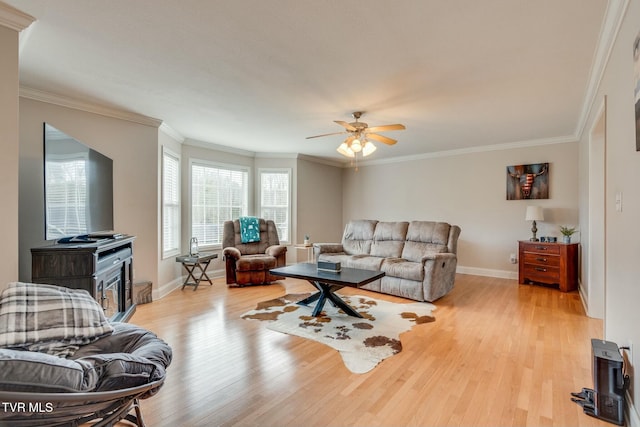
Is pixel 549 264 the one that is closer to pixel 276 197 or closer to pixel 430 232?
pixel 430 232

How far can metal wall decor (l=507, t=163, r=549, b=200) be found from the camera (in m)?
5.20

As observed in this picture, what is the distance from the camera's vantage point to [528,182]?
210 inches

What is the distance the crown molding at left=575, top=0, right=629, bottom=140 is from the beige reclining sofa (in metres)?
2.31

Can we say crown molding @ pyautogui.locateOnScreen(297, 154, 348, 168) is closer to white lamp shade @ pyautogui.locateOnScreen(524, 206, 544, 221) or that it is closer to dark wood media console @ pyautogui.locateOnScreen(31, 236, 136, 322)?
white lamp shade @ pyautogui.locateOnScreen(524, 206, 544, 221)

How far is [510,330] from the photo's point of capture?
313 cm

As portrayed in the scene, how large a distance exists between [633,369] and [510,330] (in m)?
1.49

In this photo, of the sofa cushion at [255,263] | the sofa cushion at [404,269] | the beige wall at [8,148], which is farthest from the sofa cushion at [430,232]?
the beige wall at [8,148]

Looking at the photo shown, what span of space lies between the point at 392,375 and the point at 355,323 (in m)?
1.06

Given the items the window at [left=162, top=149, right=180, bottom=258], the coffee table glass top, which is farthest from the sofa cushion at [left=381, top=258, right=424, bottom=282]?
the window at [left=162, top=149, right=180, bottom=258]

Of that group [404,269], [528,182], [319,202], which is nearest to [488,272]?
[528,182]

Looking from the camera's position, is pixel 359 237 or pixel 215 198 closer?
pixel 359 237

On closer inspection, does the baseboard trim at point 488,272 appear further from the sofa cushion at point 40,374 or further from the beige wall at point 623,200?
the sofa cushion at point 40,374

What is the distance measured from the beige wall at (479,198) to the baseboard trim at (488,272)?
16mm

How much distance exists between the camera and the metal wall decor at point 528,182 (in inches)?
205
